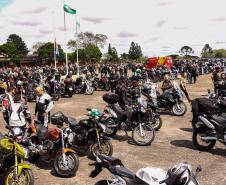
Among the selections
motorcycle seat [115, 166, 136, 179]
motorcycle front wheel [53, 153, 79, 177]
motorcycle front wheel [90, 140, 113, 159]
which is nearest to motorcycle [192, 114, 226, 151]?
motorcycle front wheel [90, 140, 113, 159]

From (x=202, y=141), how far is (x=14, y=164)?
15.2 feet

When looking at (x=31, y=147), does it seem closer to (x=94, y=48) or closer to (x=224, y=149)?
(x=224, y=149)

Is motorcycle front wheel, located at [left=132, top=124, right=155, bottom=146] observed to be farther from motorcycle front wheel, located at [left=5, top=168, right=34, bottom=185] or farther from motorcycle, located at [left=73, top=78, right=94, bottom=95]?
motorcycle, located at [left=73, top=78, right=94, bottom=95]

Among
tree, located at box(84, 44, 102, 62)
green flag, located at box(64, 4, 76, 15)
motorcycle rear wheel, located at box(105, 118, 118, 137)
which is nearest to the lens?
motorcycle rear wheel, located at box(105, 118, 118, 137)

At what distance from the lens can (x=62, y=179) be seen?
6355 mm

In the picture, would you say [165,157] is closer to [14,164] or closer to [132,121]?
[132,121]

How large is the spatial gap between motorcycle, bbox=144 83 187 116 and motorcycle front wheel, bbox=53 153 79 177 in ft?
21.5

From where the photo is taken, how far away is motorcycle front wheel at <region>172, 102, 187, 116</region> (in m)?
12.7

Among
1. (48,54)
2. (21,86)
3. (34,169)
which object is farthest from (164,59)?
(48,54)

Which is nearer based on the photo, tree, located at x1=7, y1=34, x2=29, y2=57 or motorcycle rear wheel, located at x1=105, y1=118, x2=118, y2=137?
motorcycle rear wheel, located at x1=105, y1=118, x2=118, y2=137

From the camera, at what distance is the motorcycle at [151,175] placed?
366 cm

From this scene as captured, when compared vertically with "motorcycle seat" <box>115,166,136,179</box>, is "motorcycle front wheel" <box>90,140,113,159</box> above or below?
below

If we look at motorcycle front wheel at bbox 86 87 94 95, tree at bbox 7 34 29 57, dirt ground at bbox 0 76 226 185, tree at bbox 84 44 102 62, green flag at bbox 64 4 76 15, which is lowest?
dirt ground at bbox 0 76 226 185

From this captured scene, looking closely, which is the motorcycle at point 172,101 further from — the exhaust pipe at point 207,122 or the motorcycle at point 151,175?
the motorcycle at point 151,175
